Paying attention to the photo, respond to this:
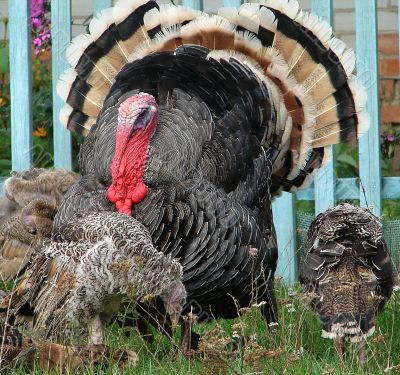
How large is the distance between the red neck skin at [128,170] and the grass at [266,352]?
674mm

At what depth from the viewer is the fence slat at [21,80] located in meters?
7.37

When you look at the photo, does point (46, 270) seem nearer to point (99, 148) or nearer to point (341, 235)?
point (99, 148)

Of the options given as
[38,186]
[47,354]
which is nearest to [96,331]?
[47,354]

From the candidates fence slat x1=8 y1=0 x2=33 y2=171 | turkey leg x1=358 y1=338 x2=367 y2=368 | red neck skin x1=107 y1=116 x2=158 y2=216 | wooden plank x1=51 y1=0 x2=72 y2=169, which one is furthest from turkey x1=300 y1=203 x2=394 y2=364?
fence slat x1=8 y1=0 x2=33 y2=171

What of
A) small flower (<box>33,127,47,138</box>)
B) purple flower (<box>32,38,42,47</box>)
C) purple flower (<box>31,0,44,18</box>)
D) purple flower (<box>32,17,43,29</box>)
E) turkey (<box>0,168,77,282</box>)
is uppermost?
purple flower (<box>31,0,44,18</box>)

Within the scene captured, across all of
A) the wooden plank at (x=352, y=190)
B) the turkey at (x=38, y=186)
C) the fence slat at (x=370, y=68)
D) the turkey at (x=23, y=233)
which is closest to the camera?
the turkey at (x=23, y=233)

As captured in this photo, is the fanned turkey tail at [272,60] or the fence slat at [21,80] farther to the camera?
the fence slat at [21,80]

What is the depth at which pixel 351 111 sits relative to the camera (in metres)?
6.42

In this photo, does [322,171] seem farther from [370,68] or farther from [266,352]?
[266,352]

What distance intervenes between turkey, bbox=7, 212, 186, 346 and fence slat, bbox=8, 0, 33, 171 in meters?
2.56

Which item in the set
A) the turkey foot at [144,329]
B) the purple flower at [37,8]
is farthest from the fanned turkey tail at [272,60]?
the purple flower at [37,8]

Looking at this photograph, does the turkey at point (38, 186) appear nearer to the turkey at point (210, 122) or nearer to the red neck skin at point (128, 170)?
the turkey at point (210, 122)

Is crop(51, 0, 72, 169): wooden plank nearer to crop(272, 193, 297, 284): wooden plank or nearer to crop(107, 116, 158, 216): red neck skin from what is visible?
crop(272, 193, 297, 284): wooden plank

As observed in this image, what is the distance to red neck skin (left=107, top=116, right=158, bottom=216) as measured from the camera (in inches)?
209
